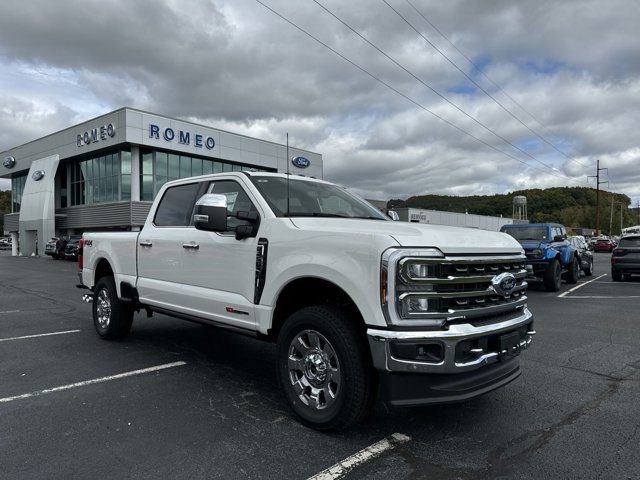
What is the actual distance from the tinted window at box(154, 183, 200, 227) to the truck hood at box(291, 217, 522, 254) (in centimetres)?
177

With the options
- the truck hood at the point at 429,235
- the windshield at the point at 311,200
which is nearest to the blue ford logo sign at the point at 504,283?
the truck hood at the point at 429,235

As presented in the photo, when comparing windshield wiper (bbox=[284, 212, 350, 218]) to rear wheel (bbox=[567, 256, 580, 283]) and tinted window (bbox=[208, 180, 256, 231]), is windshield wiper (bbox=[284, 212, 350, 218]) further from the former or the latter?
rear wheel (bbox=[567, 256, 580, 283])

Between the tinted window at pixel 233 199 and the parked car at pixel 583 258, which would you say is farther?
the parked car at pixel 583 258

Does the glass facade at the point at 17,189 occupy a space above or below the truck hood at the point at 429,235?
above

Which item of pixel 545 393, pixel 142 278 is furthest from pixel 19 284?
pixel 545 393

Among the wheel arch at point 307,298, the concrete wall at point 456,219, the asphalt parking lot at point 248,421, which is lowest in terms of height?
the asphalt parking lot at point 248,421

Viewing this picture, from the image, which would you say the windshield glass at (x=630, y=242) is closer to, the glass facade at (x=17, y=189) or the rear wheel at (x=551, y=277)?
the rear wheel at (x=551, y=277)

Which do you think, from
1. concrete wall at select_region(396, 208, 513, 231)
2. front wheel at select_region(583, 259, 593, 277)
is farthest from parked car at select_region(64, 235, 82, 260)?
front wheel at select_region(583, 259, 593, 277)

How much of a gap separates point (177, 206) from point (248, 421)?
2724 millimetres

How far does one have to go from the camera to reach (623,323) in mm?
8406

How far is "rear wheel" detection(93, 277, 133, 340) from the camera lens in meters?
6.32

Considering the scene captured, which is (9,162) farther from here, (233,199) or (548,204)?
(548,204)

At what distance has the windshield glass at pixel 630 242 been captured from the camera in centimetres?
1637

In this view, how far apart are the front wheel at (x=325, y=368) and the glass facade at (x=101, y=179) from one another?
3190cm
